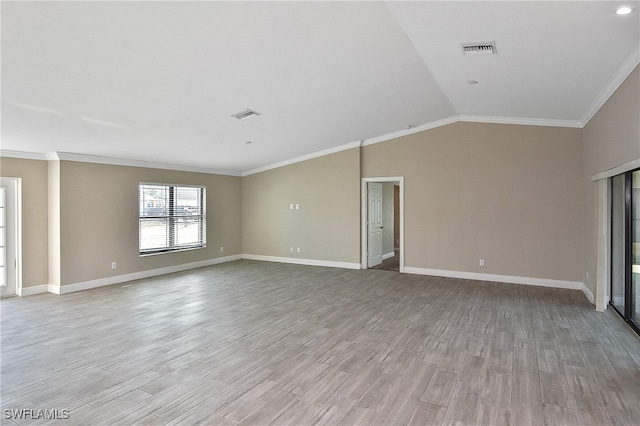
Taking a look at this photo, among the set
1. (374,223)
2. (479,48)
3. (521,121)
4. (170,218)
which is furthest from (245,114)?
(521,121)

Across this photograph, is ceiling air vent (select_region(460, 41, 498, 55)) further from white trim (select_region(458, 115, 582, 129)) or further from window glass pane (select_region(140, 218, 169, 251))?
window glass pane (select_region(140, 218, 169, 251))

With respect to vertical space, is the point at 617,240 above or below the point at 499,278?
above

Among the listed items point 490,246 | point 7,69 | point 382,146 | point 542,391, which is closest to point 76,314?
point 7,69

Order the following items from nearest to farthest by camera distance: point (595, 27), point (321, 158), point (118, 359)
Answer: point (595, 27) < point (118, 359) < point (321, 158)

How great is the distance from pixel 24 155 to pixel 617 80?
313 inches

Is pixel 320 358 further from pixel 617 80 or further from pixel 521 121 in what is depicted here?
pixel 521 121

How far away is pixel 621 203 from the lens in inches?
175

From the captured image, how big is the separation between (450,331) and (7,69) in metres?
4.86

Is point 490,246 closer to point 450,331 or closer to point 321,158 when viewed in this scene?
point 450,331

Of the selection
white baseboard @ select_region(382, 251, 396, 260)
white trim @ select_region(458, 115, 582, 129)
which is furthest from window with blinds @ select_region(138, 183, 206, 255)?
white trim @ select_region(458, 115, 582, 129)

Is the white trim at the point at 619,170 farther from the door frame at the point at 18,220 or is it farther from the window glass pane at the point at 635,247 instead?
the door frame at the point at 18,220

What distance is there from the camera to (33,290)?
18.8 ft

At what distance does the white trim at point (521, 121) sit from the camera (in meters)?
5.92

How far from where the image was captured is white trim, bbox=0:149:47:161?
5352 mm
